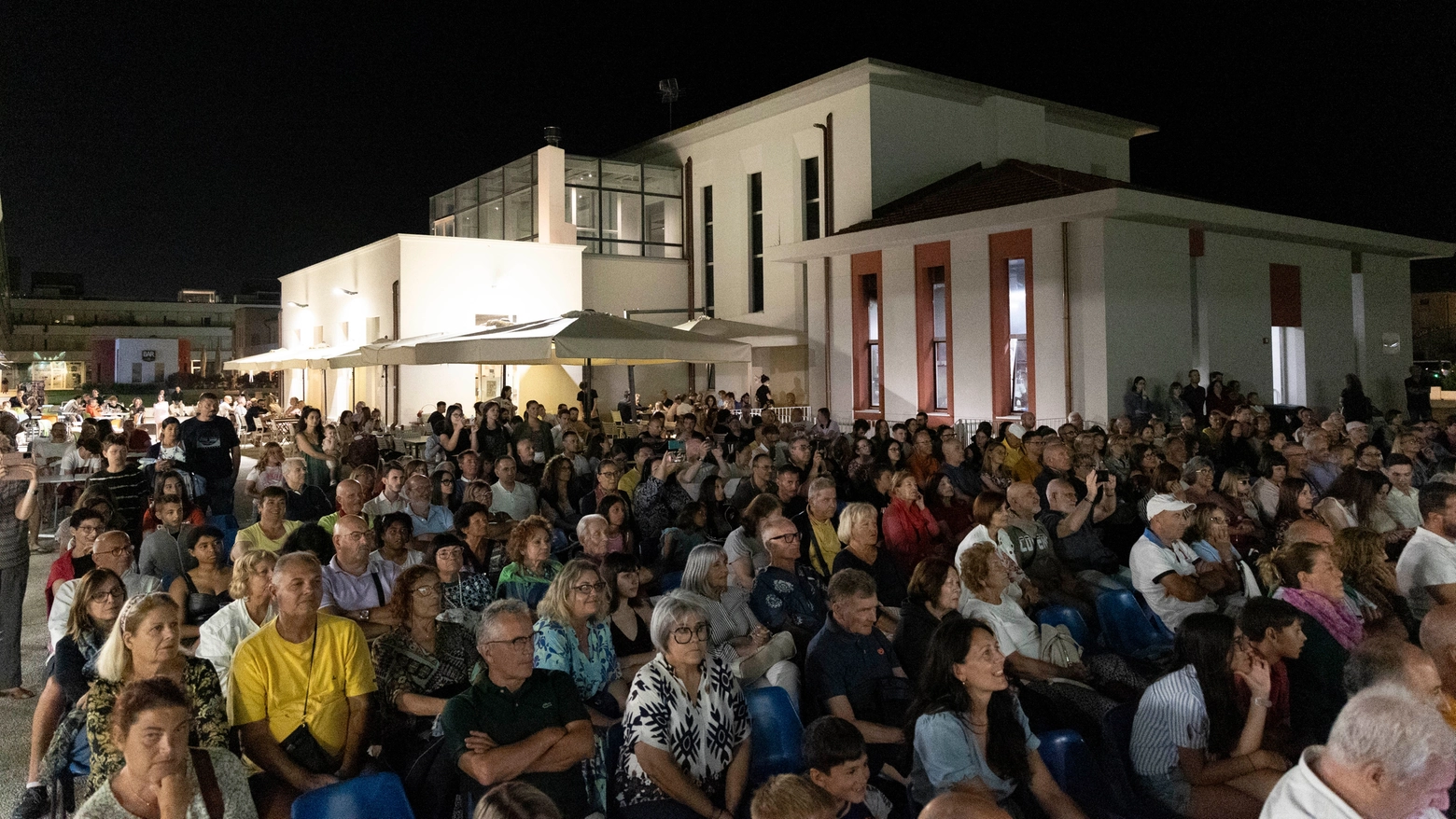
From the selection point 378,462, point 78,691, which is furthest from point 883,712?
point 378,462

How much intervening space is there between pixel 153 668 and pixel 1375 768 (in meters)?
3.80

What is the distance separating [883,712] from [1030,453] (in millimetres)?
6582

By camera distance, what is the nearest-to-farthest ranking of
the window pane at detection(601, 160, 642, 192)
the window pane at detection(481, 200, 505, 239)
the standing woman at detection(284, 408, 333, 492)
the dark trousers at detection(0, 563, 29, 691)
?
the dark trousers at detection(0, 563, 29, 691) < the standing woman at detection(284, 408, 333, 492) < the window pane at detection(601, 160, 642, 192) < the window pane at detection(481, 200, 505, 239)

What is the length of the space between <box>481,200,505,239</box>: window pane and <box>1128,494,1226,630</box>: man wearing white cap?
25499mm

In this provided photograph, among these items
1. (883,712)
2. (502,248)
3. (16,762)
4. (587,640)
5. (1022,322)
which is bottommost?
(16,762)

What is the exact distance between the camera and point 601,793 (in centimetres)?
372

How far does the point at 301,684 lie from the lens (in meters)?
3.67

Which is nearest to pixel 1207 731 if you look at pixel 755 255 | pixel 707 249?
pixel 755 255

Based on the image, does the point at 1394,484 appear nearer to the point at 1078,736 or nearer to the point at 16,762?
the point at 1078,736

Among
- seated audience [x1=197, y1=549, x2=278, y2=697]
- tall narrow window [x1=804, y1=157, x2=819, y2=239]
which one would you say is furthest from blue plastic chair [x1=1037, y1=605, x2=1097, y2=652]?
tall narrow window [x1=804, y1=157, x2=819, y2=239]

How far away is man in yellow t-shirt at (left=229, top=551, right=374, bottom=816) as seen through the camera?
11.6ft

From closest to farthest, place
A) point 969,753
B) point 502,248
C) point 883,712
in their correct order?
point 969,753 < point 883,712 < point 502,248

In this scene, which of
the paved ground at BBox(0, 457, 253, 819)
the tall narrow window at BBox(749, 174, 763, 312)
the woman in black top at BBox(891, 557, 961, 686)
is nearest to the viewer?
the paved ground at BBox(0, 457, 253, 819)

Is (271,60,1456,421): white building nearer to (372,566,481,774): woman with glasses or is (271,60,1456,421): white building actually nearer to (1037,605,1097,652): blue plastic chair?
(1037,605,1097,652): blue plastic chair
